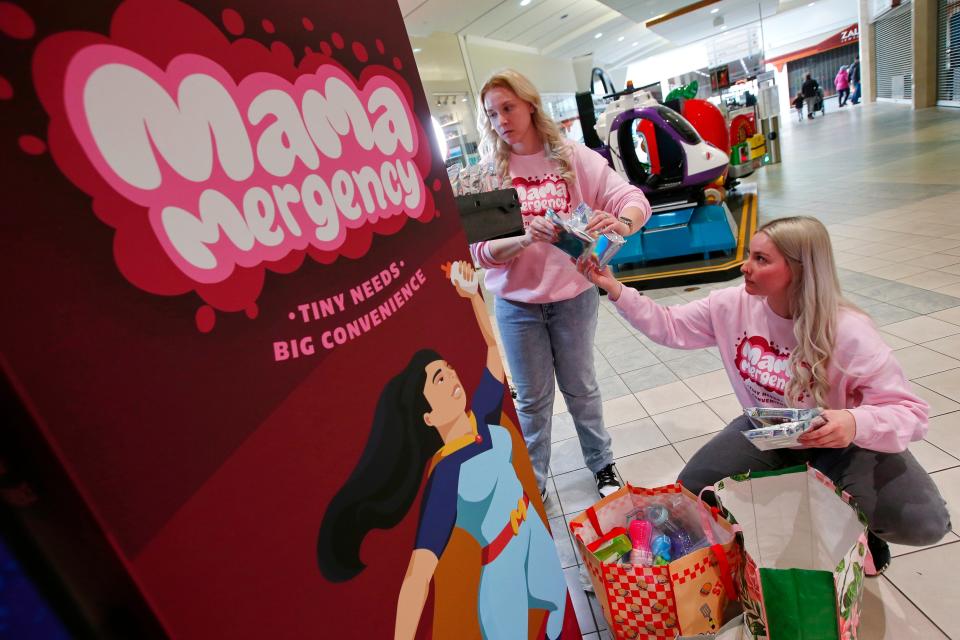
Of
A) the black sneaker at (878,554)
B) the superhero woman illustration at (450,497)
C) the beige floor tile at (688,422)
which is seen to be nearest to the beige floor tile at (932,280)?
the beige floor tile at (688,422)

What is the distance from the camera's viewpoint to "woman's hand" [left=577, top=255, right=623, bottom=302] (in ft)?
5.67

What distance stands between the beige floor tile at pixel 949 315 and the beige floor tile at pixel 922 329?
0.11 feet

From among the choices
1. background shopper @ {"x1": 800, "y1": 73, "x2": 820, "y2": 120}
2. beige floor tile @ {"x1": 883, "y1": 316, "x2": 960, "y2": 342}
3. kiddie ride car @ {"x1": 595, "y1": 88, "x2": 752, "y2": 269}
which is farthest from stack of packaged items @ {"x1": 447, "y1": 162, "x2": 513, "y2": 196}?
background shopper @ {"x1": 800, "y1": 73, "x2": 820, "y2": 120}

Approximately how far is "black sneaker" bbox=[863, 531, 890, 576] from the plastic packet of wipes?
585mm

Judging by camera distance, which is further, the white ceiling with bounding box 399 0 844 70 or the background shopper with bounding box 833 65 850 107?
the background shopper with bounding box 833 65 850 107

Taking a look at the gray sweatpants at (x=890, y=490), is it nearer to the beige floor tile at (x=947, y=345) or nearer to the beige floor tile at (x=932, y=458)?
the beige floor tile at (x=932, y=458)

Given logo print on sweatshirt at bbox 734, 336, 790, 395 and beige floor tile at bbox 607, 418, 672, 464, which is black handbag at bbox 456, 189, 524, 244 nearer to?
logo print on sweatshirt at bbox 734, 336, 790, 395

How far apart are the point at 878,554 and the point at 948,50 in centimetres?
1501

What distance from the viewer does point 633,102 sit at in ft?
16.0

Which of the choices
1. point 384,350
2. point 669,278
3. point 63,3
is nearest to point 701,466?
point 384,350

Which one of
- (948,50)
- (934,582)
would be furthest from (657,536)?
(948,50)

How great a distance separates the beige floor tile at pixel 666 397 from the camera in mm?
2984

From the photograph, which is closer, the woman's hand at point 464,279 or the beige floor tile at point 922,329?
the woman's hand at point 464,279

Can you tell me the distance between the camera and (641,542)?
1.66 metres
